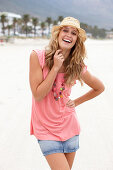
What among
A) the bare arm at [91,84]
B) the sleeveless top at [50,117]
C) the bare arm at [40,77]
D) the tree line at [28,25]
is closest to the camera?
the bare arm at [40,77]

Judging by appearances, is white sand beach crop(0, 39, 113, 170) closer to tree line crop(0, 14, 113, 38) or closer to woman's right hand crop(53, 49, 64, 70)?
woman's right hand crop(53, 49, 64, 70)

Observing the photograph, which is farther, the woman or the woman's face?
the woman's face

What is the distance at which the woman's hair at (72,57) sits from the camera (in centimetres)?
183

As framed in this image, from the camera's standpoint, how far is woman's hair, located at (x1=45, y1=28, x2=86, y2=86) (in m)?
1.83

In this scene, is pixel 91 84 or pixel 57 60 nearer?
pixel 57 60

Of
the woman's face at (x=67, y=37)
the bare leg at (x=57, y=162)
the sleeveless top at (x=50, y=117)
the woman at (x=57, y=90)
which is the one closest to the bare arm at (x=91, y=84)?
the woman at (x=57, y=90)

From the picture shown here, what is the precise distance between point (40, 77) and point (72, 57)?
35cm

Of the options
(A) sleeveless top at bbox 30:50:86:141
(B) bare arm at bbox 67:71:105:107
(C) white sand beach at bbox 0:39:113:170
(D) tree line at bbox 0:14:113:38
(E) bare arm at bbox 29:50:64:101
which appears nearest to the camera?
(E) bare arm at bbox 29:50:64:101

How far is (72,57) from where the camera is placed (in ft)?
6.24

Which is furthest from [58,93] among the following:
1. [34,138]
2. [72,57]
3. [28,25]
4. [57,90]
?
[28,25]

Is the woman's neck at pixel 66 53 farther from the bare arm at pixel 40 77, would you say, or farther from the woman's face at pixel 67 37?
the bare arm at pixel 40 77

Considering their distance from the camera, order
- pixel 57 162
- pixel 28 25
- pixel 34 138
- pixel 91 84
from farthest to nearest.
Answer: pixel 28 25
pixel 34 138
pixel 91 84
pixel 57 162

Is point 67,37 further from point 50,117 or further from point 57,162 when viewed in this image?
point 57,162

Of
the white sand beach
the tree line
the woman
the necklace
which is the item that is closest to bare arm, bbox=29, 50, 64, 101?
the woman
